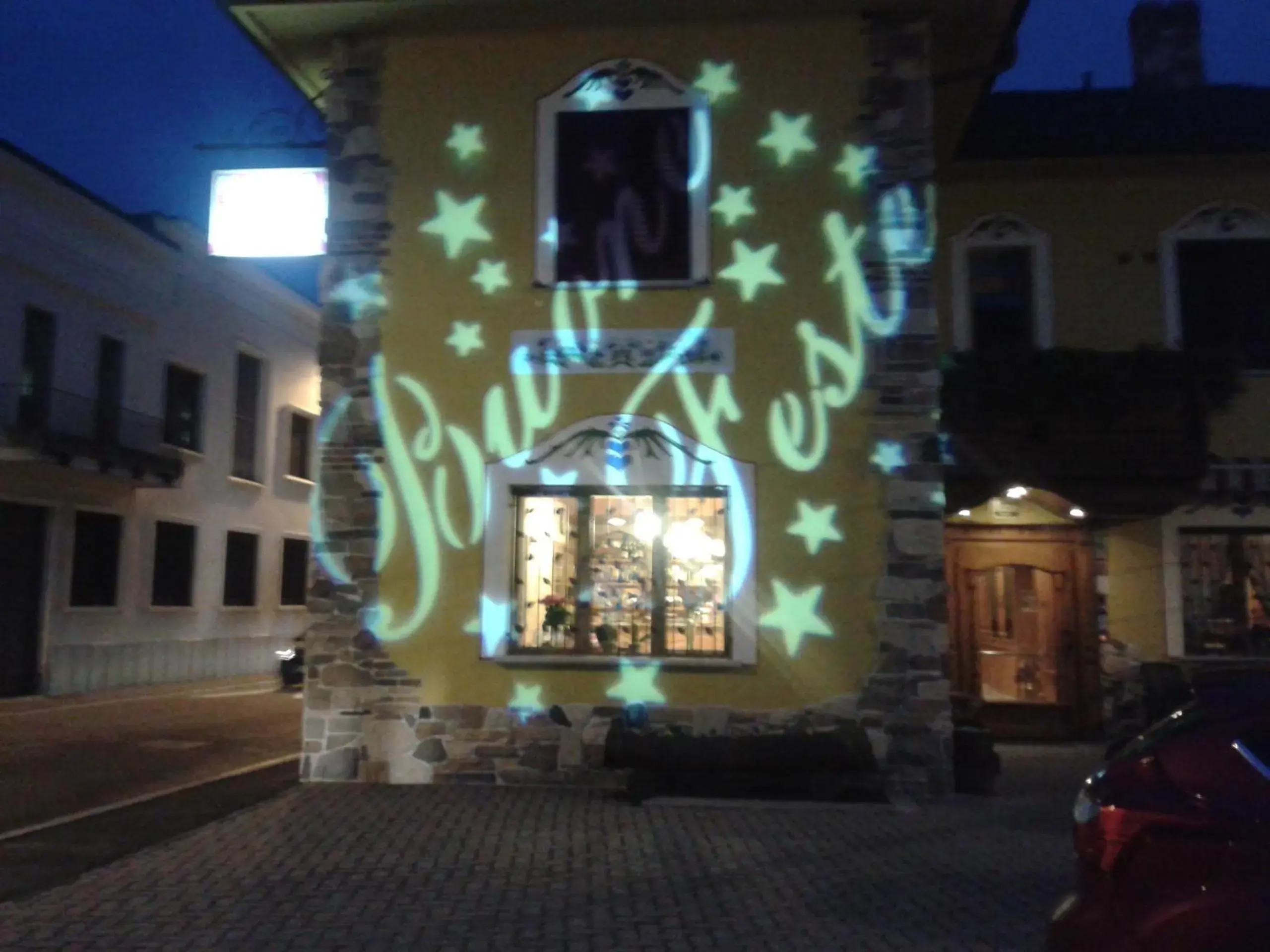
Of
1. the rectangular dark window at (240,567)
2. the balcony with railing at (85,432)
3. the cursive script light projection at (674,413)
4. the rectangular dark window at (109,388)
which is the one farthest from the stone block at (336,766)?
the rectangular dark window at (240,567)

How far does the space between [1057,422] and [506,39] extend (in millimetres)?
5997

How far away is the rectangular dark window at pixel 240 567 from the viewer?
23.5 metres

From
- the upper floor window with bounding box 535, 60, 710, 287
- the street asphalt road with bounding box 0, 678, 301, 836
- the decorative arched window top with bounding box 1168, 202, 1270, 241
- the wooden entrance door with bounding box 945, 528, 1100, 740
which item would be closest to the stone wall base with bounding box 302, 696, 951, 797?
the street asphalt road with bounding box 0, 678, 301, 836

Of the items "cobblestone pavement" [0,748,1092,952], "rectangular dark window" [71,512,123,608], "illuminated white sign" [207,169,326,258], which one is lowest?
"cobblestone pavement" [0,748,1092,952]

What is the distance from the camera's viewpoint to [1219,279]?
11469mm

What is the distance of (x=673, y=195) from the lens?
9750 millimetres

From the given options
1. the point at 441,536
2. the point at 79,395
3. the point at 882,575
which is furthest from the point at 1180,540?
the point at 79,395

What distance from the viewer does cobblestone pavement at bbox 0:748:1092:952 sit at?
535 centimetres

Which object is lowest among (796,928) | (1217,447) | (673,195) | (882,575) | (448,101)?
(796,928)

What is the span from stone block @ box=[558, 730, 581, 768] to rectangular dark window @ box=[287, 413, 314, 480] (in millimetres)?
18354

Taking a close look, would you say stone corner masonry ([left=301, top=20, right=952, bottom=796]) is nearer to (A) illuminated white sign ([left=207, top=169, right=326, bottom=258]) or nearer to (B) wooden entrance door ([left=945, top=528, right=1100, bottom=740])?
(A) illuminated white sign ([left=207, top=169, right=326, bottom=258])

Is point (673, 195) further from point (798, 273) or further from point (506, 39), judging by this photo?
point (506, 39)

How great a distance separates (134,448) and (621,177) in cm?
1290

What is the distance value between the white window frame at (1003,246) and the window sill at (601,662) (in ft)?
14.8
